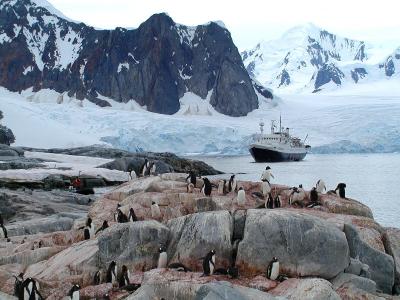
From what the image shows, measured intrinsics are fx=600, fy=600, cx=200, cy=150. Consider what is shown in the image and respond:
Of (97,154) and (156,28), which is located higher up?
(156,28)

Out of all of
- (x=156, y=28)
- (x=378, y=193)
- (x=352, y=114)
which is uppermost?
(x=156, y=28)

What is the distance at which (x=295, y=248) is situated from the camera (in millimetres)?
15820

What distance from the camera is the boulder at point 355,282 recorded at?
51.1ft

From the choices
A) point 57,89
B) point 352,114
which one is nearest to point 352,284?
point 352,114

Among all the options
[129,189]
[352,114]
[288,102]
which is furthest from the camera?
[288,102]

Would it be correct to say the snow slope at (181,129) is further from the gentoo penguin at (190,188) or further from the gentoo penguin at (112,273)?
the gentoo penguin at (112,273)

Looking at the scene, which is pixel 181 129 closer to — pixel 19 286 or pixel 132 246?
pixel 132 246

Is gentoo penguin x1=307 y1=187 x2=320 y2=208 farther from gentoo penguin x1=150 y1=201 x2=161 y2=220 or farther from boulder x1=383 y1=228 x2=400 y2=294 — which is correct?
gentoo penguin x1=150 y1=201 x2=161 y2=220

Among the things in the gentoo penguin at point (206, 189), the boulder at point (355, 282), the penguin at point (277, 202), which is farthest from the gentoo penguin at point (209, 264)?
the gentoo penguin at point (206, 189)

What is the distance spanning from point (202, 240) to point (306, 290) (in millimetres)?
3518

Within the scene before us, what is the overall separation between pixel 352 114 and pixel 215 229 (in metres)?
110

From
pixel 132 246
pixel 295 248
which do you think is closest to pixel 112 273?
pixel 132 246

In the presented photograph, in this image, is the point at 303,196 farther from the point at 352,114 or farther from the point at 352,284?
the point at 352,114

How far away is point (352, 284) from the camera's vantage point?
50.8 feet
